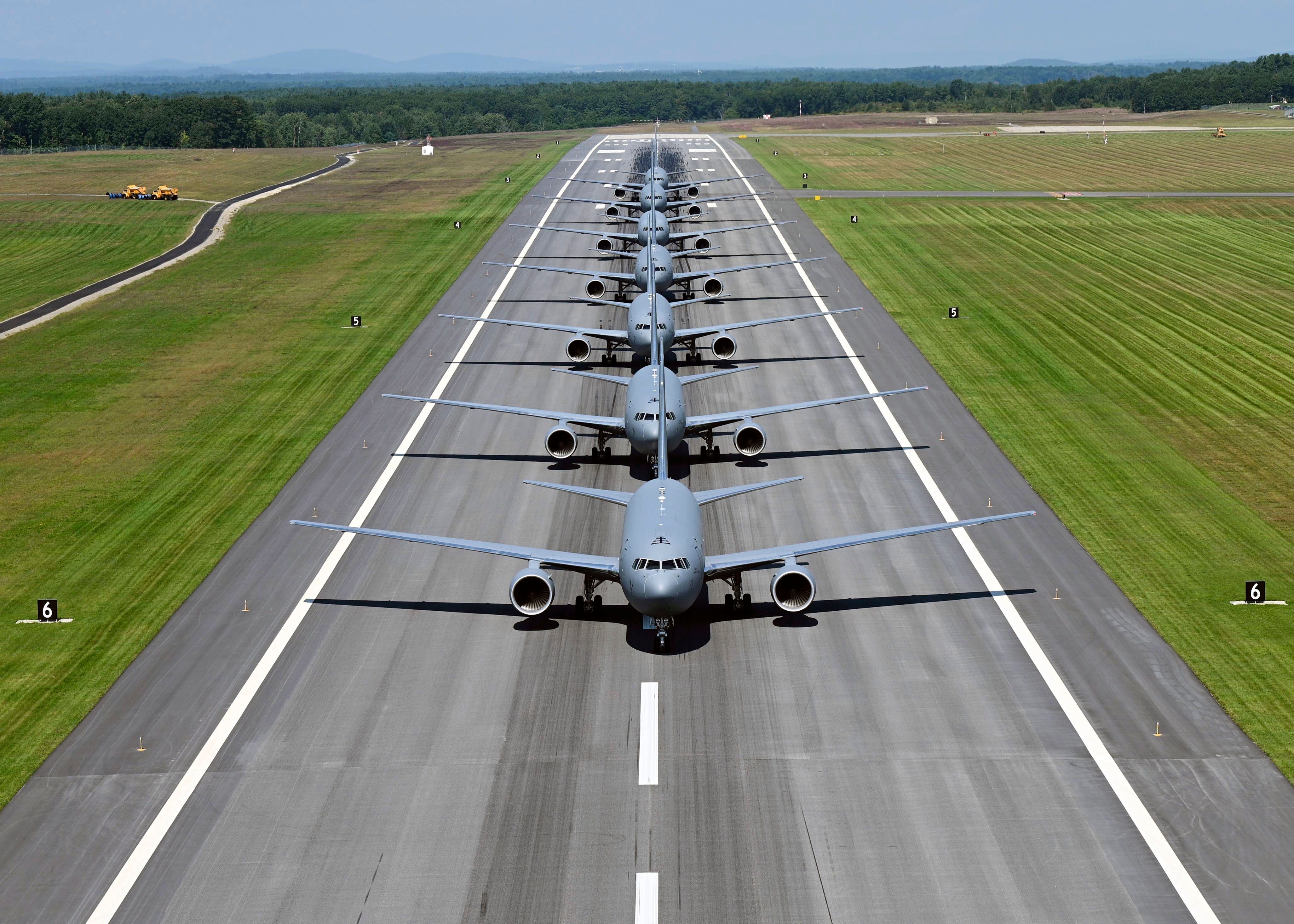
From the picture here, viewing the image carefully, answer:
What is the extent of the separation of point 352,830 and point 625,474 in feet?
78.3

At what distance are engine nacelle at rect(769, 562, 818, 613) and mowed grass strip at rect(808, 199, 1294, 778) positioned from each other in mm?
9798

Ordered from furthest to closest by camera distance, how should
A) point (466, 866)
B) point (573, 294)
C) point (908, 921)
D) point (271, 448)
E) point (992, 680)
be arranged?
point (573, 294) < point (271, 448) < point (992, 680) < point (466, 866) < point (908, 921)

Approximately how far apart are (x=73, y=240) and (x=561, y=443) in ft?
297

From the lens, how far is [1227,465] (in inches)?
1986

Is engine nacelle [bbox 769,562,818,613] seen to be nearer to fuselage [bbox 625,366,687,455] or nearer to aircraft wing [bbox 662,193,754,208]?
fuselage [bbox 625,366,687,455]

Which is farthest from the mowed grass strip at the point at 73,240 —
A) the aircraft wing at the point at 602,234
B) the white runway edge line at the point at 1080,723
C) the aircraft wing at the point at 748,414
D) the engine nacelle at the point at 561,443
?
the white runway edge line at the point at 1080,723

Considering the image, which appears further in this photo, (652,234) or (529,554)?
(652,234)

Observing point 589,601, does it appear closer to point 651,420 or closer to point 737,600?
point 737,600

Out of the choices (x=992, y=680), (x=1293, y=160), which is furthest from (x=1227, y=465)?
(x=1293, y=160)

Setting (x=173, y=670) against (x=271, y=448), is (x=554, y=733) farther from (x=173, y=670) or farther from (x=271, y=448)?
(x=271, y=448)

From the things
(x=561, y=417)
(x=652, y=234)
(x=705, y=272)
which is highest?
(x=652, y=234)

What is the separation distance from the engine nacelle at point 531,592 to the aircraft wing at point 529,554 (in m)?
0.63

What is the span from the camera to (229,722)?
31781 mm

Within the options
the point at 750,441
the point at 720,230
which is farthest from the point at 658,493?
the point at 720,230
